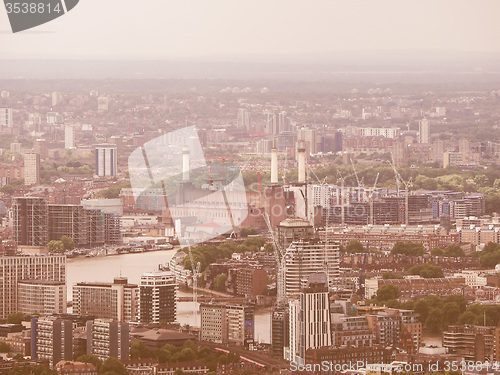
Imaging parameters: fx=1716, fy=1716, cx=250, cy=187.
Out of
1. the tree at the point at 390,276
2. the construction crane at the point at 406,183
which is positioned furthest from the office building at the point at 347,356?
the construction crane at the point at 406,183

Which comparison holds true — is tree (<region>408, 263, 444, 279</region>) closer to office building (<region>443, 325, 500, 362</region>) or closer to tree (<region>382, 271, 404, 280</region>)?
tree (<region>382, 271, 404, 280</region>)

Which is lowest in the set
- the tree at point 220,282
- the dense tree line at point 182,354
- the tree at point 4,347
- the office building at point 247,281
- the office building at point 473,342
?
the tree at point 220,282

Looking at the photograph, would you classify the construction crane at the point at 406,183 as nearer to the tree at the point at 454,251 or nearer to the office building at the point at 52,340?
the tree at the point at 454,251

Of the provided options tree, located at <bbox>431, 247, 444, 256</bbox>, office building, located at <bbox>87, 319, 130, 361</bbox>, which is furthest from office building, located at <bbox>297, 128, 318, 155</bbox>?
office building, located at <bbox>87, 319, 130, 361</bbox>

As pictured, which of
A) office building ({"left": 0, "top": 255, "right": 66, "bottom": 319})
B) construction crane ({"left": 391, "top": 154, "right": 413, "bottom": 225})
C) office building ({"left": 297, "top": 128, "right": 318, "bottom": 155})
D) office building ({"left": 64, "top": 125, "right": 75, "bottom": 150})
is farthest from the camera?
office building ({"left": 64, "top": 125, "right": 75, "bottom": 150})

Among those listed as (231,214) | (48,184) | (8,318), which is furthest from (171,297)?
(48,184)
